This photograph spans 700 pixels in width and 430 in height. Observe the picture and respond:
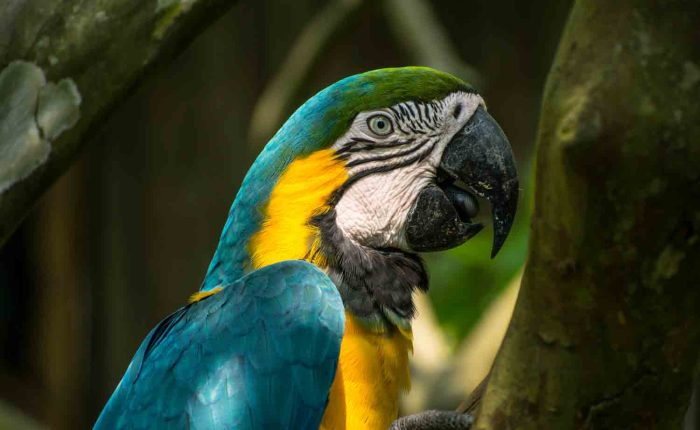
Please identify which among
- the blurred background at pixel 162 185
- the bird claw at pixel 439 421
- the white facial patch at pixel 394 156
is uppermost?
the blurred background at pixel 162 185

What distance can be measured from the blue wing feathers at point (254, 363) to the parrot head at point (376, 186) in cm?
14

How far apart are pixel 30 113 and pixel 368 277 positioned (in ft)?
2.48

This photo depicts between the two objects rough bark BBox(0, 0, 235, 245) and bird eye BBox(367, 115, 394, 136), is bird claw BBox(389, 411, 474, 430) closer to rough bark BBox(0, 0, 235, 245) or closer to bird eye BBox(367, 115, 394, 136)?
bird eye BBox(367, 115, 394, 136)

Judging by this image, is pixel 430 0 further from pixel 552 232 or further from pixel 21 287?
pixel 552 232

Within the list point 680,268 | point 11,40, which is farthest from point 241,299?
point 680,268

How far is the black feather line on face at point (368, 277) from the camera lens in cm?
183

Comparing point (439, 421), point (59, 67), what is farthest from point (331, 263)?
point (59, 67)

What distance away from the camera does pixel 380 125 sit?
1.99 meters

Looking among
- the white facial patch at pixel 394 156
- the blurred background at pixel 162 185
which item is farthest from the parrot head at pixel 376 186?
the blurred background at pixel 162 185

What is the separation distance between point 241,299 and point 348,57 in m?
2.78

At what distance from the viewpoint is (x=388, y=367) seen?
1794 millimetres

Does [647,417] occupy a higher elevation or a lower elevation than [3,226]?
lower

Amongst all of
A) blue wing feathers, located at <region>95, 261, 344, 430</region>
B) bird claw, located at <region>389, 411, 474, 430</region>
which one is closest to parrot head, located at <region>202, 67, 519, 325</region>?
blue wing feathers, located at <region>95, 261, 344, 430</region>

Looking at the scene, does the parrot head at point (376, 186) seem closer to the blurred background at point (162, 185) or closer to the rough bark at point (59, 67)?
the rough bark at point (59, 67)
